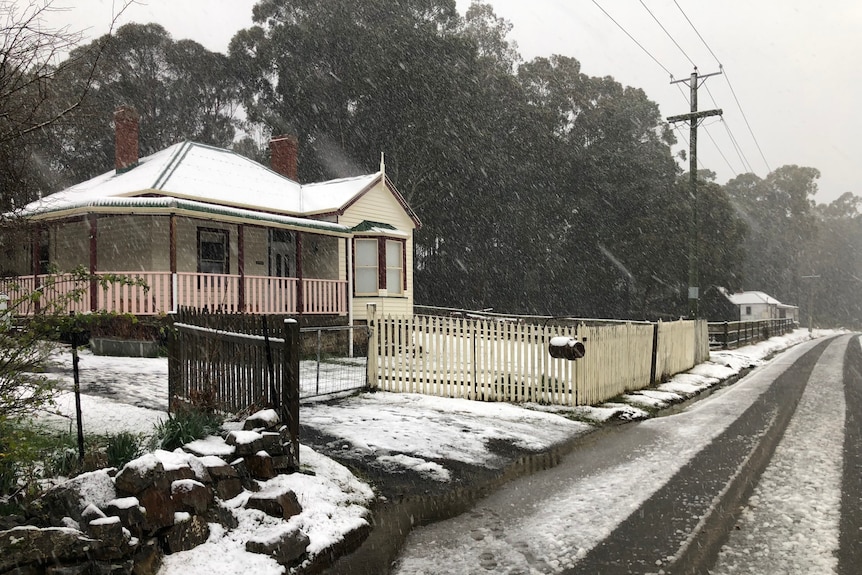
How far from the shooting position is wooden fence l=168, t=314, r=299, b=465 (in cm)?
618

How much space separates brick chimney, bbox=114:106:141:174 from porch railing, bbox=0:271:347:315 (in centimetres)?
544

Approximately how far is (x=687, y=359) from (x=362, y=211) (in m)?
11.2

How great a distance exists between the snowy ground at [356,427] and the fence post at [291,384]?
0.39 meters

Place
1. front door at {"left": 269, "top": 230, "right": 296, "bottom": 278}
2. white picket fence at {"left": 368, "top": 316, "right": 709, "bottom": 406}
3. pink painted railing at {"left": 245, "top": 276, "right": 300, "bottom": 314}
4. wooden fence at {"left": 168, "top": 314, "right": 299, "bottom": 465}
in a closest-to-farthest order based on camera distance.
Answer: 1. wooden fence at {"left": 168, "top": 314, "right": 299, "bottom": 465}
2. white picket fence at {"left": 368, "top": 316, "right": 709, "bottom": 406}
3. pink painted railing at {"left": 245, "top": 276, "right": 300, "bottom": 314}
4. front door at {"left": 269, "top": 230, "right": 296, "bottom": 278}

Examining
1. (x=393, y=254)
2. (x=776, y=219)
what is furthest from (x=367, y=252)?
(x=776, y=219)

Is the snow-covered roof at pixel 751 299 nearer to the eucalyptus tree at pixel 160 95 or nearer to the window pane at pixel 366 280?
the eucalyptus tree at pixel 160 95

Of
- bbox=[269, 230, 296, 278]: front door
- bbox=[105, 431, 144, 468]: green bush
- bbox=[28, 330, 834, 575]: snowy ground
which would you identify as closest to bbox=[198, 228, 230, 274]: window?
bbox=[269, 230, 296, 278]: front door

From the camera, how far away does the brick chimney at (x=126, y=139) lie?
21.0 metres

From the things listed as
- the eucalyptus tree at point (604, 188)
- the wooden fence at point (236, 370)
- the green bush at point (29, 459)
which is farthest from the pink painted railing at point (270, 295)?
the eucalyptus tree at point (604, 188)

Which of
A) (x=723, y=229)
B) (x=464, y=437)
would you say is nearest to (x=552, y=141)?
(x=723, y=229)

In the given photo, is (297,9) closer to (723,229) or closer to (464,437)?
(723,229)

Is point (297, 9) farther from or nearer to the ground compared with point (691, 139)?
farther from the ground

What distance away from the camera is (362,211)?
71.8 ft

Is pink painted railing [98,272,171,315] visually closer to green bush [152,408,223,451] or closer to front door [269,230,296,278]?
front door [269,230,296,278]
